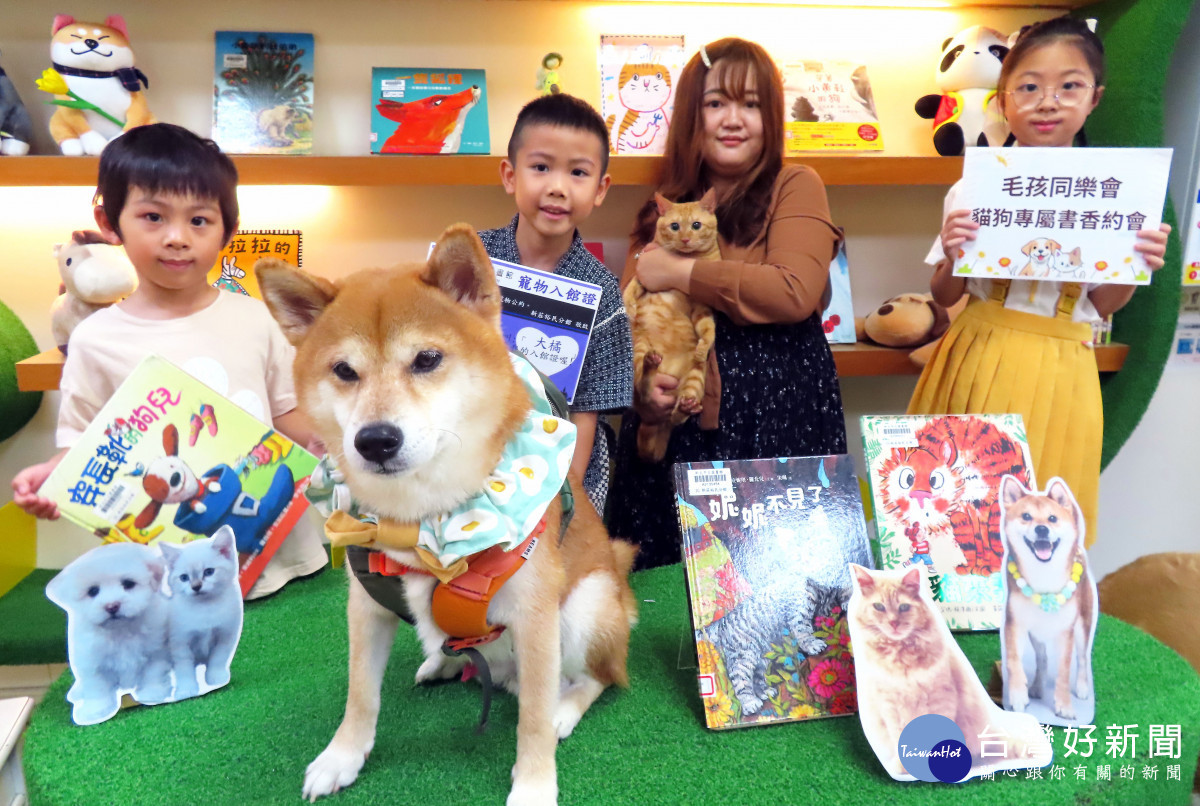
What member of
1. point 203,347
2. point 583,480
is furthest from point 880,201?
point 203,347

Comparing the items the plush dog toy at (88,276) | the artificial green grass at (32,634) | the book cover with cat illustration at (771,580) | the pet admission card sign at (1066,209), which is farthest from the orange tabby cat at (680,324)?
the artificial green grass at (32,634)

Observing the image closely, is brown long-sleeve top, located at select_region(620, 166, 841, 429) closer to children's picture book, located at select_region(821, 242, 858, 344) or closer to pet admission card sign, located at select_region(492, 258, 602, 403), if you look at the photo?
pet admission card sign, located at select_region(492, 258, 602, 403)

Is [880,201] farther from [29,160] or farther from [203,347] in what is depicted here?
[29,160]

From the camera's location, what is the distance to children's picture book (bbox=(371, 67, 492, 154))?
2006 mm

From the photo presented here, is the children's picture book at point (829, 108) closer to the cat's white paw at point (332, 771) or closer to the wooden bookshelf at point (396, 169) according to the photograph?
the wooden bookshelf at point (396, 169)

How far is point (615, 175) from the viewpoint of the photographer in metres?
1.93

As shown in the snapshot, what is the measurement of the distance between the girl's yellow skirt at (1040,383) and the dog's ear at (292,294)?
1.47m

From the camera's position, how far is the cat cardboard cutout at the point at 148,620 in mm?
1184

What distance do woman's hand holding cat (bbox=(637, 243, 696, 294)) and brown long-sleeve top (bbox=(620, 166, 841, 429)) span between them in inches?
1.0

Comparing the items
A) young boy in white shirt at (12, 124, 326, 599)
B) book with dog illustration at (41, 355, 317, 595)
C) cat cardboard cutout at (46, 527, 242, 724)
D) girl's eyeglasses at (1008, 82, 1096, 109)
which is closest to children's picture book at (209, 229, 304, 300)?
young boy in white shirt at (12, 124, 326, 599)

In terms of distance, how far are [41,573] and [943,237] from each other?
2645 mm

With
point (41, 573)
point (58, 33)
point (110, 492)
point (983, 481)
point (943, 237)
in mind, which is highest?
point (58, 33)

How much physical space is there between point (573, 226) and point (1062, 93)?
110 cm

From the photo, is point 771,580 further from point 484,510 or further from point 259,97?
point 259,97
